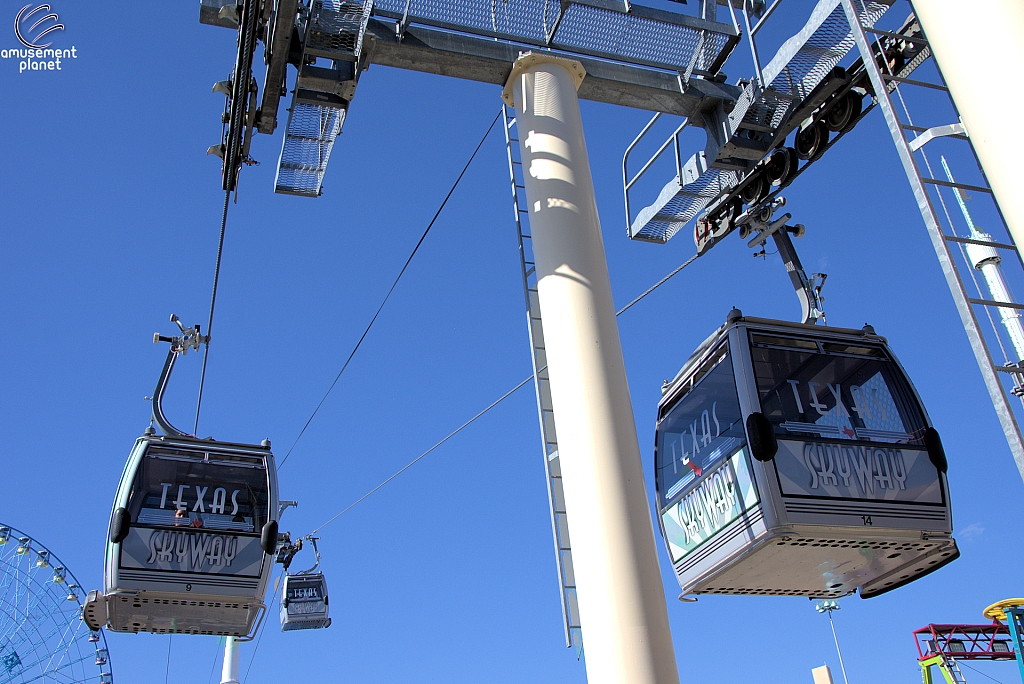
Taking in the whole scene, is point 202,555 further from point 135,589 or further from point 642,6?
point 642,6

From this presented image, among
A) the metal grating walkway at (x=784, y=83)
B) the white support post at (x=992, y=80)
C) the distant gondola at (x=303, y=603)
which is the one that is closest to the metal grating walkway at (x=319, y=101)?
the metal grating walkway at (x=784, y=83)

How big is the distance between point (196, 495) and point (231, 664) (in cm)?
1345

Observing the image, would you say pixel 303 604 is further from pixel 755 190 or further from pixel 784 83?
pixel 784 83

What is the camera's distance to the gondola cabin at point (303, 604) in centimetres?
1694

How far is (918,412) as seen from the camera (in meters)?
5.16

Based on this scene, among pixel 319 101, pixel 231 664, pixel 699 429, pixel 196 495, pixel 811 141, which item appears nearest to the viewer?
pixel 699 429

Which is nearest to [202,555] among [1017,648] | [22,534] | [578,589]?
[578,589]

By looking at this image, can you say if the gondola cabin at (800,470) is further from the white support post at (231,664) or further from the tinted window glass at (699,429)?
the white support post at (231,664)

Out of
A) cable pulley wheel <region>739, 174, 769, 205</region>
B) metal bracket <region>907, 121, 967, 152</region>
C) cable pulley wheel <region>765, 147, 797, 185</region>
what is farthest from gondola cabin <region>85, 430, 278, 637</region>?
metal bracket <region>907, 121, 967, 152</region>

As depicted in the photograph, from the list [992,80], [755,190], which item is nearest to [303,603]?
[755,190]

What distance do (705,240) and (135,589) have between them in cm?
495

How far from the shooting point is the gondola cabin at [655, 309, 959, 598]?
182 inches

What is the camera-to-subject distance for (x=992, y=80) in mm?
1816

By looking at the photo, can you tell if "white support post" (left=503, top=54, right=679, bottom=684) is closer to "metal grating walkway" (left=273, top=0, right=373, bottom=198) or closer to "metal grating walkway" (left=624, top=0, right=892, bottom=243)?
"metal grating walkway" (left=273, top=0, right=373, bottom=198)
